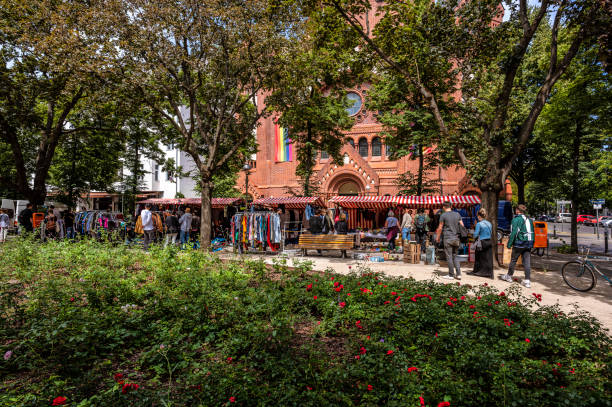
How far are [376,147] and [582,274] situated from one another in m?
25.3

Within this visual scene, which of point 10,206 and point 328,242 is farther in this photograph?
point 10,206

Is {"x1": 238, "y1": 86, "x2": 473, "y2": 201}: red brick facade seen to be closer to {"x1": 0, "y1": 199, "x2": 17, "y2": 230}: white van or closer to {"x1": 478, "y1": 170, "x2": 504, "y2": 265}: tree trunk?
{"x1": 478, "y1": 170, "x2": 504, "y2": 265}: tree trunk

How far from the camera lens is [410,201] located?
17469 mm

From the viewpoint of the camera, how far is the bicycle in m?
7.20

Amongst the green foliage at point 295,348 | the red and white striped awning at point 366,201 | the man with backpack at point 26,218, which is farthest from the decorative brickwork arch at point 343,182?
the green foliage at point 295,348

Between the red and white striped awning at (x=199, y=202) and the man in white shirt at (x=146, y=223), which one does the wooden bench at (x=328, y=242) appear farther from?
the red and white striped awning at (x=199, y=202)

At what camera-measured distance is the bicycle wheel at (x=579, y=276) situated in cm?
723

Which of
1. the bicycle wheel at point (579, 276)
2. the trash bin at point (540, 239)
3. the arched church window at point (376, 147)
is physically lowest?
the bicycle wheel at point (579, 276)

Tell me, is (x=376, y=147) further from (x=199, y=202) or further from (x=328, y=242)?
(x=328, y=242)

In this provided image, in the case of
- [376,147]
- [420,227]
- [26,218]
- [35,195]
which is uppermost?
[376,147]

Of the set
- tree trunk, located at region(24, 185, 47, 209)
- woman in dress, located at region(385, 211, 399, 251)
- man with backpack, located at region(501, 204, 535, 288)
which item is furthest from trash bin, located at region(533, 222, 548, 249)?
tree trunk, located at region(24, 185, 47, 209)

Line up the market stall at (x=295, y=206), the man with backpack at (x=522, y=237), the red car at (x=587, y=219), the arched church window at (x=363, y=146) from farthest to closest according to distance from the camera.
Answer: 1. the red car at (x=587, y=219)
2. the arched church window at (x=363, y=146)
3. the market stall at (x=295, y=206)
4. the man with backpack at (x=522, y=237)

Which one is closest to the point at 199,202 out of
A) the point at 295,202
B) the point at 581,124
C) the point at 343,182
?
the point at 295,202

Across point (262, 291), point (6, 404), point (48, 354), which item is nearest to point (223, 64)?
point (262, 291)
